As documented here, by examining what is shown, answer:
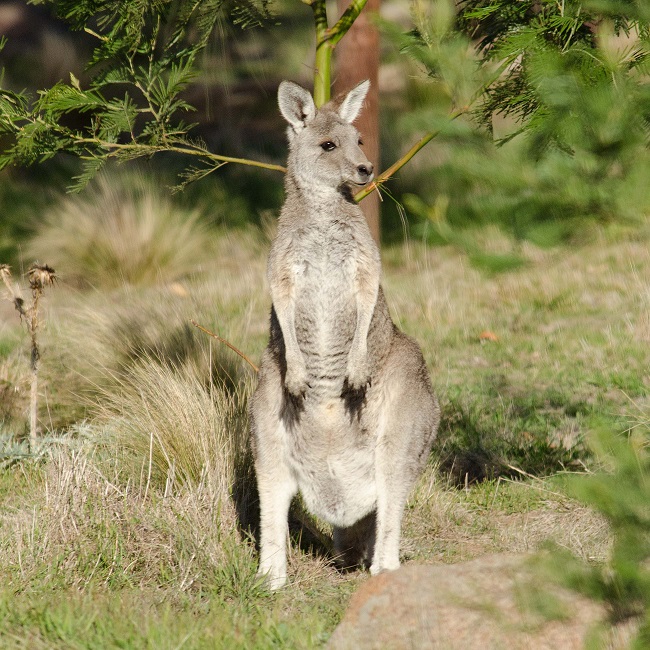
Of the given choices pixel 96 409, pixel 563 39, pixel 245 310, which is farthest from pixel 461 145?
pixel 245 310

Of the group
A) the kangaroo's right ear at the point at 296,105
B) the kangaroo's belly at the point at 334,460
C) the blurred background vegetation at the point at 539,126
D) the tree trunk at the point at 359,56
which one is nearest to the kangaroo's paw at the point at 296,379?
the kangaroo's belly at the point at 334,460

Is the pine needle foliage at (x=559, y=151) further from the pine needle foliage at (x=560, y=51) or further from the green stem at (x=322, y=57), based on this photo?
the green stem at (x=322, y=57)

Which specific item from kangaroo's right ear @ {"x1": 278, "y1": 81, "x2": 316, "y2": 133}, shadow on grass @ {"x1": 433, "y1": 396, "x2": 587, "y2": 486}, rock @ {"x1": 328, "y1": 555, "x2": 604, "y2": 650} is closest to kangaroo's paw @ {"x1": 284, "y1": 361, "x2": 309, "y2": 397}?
rock @ {"x1": 328, "y1": 555, "x2": 604, "y2": 650}

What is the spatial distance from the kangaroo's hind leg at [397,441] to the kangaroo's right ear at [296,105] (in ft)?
3.58

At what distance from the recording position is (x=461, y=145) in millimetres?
1891

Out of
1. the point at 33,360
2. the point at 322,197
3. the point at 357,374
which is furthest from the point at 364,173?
the point at 33,360

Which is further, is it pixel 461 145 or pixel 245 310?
pixel 245 310

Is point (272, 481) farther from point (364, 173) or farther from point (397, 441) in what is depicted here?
point (364, 173)

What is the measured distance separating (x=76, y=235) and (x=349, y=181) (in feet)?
20.9

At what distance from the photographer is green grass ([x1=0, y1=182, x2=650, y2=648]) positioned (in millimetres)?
3455

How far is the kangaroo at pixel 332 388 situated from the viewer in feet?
12.9

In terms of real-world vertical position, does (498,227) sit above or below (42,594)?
above

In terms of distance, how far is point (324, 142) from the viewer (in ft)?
13.5

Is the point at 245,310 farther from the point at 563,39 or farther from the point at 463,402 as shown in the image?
the point at 563,39
